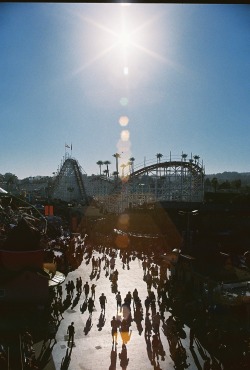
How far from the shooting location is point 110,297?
1622 cm

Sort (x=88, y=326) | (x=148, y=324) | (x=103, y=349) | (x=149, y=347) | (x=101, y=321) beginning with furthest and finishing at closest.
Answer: (x=101, y=321) → (x=88, y=326) → (x=148, y=324) → (x=149, y=347) → (x=103, y=349)

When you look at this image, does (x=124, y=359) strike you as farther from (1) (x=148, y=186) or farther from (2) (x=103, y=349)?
(1) (x=148, y=186)

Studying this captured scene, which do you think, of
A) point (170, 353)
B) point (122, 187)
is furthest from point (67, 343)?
point (122, 187)

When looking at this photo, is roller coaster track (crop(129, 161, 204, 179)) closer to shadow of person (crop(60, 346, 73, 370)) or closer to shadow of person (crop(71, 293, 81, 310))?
shadow of person (crop(71, 293, 81, 310))

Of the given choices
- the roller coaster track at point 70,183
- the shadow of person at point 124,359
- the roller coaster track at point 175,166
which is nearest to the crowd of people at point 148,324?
the shadow of person at point 124,359

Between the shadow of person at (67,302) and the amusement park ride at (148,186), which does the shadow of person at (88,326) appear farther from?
the amusement park ride at (148,186)

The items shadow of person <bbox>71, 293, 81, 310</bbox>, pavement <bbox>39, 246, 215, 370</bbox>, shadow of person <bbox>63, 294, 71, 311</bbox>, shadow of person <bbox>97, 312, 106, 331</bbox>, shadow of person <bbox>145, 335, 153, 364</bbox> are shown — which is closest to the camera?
pavement <bbox>39, 246, 215, 370</bbox>

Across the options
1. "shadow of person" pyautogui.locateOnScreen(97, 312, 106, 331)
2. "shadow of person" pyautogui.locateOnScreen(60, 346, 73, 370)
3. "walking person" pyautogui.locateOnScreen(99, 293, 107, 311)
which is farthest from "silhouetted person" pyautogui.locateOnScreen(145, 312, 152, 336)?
"shadow of person" pyautogui.locateOnScreen(60, 346, 73, 370)

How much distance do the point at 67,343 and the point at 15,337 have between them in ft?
6.78

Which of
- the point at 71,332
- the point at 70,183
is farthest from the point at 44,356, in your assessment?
the point at 70,183

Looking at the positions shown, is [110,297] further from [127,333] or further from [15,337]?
[15,337]

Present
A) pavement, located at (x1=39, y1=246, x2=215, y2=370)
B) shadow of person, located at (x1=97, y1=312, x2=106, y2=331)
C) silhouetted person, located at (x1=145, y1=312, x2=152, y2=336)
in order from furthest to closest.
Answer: shadow of person, located at (x1=97, y1=312, x2=106, y2=331) → silhouetted person, located at (x1=145, y1=312, x2=152, y2=336) → pavement, located at (x1=39, y1=246, x2=215, y2=370)

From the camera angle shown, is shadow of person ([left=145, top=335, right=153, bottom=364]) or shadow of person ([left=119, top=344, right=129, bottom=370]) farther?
shadow of person ([left=145, top=335, right=153, bottom=364])

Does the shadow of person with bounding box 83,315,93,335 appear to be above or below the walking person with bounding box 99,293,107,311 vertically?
below
